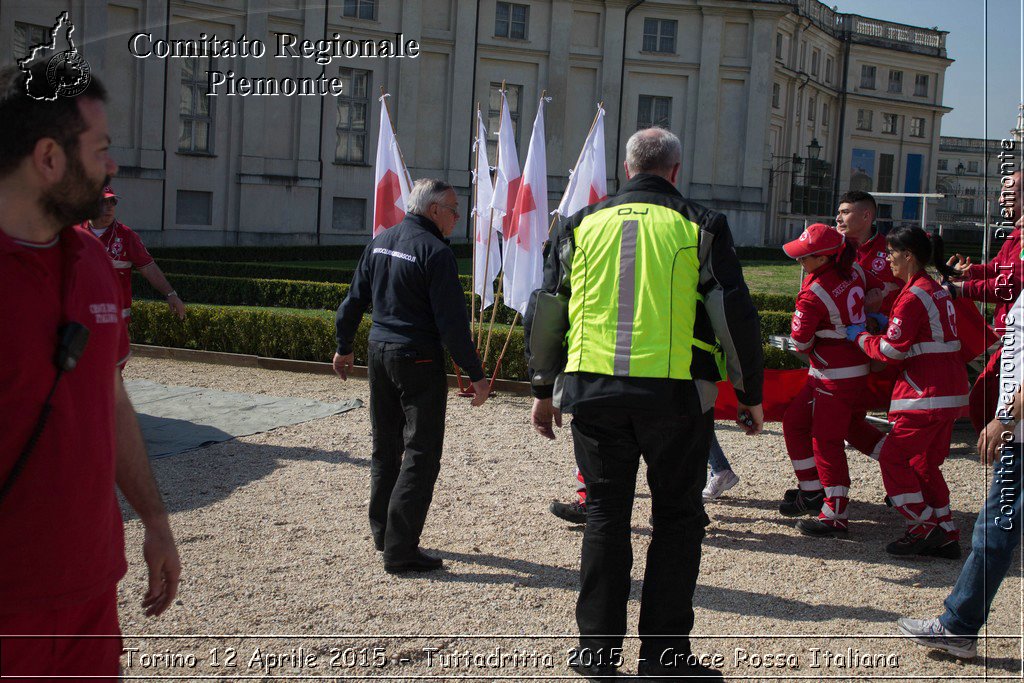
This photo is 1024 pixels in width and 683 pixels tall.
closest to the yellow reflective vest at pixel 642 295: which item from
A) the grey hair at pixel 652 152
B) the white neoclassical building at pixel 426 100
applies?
the grey hair at pixel 652 152

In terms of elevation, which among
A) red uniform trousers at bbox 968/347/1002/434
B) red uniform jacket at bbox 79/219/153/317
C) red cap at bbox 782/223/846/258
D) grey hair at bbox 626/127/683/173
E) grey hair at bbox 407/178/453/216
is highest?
grey hair at bbox 626/127/683/173

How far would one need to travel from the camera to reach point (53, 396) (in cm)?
202

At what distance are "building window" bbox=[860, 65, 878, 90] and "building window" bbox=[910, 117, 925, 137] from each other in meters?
3.74

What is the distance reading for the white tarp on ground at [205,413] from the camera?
25.5ft

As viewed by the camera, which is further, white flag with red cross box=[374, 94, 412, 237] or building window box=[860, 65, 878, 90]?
building window box=[860, 65, 878, 90]

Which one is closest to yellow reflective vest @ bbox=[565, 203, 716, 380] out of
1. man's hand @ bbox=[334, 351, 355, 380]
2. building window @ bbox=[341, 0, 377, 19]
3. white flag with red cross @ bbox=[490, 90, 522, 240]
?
man's hand @ bbox=[334, 351, 355, 380]

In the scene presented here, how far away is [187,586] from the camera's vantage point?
465 cm

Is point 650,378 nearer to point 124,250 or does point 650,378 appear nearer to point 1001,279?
point 1001,279

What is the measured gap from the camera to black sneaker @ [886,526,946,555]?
5.39 m

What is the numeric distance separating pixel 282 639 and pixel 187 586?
82 centimetres

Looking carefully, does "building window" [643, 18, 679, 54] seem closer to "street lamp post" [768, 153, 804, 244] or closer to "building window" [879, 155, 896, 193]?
"street lamp post" [768, 153, 804, 244]

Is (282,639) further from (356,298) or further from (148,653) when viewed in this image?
(356,298)

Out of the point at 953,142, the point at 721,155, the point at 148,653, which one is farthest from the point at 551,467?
the point at 953,142

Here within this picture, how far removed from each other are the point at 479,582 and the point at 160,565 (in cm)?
263
